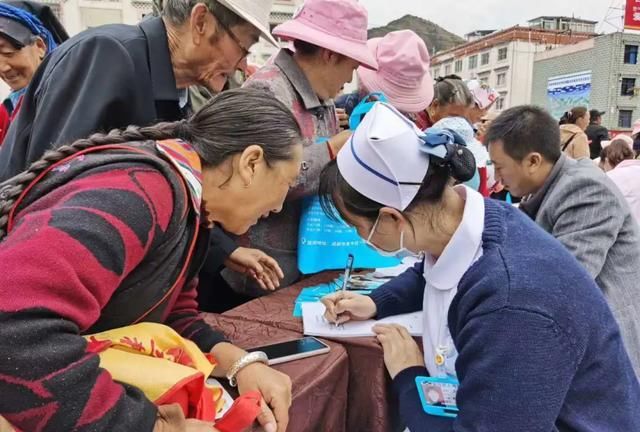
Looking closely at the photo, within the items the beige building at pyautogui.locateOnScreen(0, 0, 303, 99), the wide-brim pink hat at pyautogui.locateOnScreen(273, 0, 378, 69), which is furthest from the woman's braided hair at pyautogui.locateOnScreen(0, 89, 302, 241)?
the beige building at pyautogui.locateOnScreen(0, 0, 303, 99)

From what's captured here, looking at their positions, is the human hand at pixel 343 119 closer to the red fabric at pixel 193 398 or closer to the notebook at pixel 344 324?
the notebook at pixel 344 324

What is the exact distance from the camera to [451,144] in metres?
1.10

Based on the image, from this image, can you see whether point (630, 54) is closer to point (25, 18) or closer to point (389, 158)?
point (25, 18)

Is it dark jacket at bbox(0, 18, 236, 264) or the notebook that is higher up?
dark jacket at bbox(0, 18, 236, 264)

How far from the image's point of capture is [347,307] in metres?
1.41

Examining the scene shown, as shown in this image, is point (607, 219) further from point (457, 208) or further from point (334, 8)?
point (334, 8)

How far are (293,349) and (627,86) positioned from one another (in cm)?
3072

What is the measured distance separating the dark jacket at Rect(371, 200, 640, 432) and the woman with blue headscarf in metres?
1.78

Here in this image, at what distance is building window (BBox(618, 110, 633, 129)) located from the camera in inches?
1048

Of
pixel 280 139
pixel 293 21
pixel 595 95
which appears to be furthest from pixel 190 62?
pixel 595 95

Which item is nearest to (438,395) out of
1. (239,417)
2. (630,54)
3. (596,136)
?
(239,417)

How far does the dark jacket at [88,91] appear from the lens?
120cm

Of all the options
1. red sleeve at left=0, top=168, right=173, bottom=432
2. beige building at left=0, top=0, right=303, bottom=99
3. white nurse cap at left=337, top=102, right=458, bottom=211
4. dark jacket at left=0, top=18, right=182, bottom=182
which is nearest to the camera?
red sleeve at left=0, top=168, right=173, bottom=432

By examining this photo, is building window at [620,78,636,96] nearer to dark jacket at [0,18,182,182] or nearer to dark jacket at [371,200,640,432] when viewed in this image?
dark jacket at [371,200,640,432]
